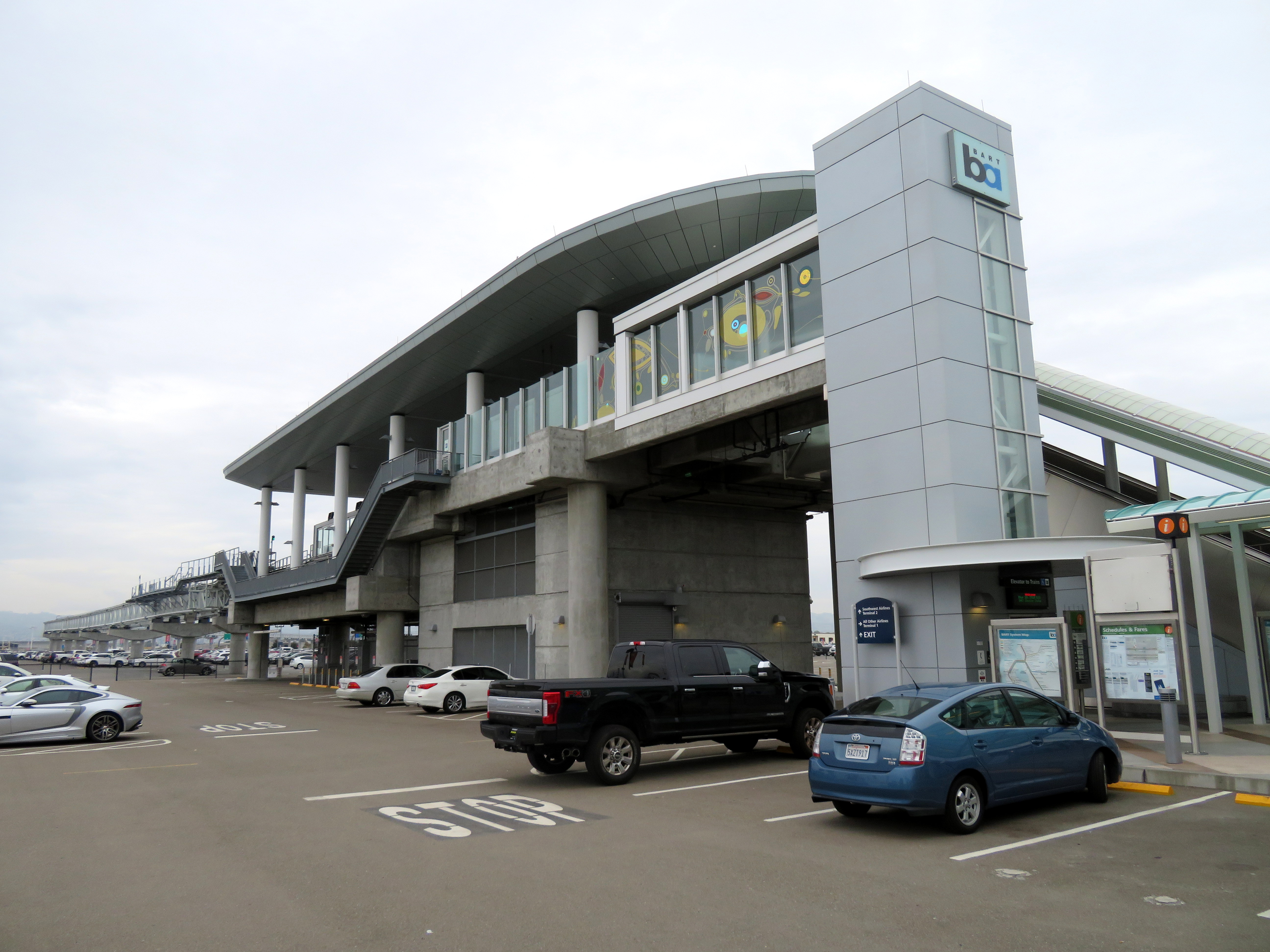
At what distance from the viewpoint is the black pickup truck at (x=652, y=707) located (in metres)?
12.2

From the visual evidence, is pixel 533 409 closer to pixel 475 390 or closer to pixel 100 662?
pixel 475 390

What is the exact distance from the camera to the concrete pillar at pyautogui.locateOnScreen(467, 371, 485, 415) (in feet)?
117

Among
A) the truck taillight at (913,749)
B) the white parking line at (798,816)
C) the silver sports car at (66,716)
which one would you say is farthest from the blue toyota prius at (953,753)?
the silver sports car at (66,716)

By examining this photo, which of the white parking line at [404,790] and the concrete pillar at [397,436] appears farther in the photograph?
the concrete pillar at [397,436]

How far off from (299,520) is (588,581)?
114 ft

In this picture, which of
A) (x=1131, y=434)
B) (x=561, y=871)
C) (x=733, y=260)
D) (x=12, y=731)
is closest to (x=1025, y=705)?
(x=561, y=871)

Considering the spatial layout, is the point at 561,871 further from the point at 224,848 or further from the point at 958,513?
the point at 958,513

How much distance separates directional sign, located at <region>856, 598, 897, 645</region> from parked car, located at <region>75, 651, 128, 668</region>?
71435 mm

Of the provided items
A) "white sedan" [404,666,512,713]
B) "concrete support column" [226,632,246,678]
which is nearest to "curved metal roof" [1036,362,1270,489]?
"white sedan" [404,666,512,713]

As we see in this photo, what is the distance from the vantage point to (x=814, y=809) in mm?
10445

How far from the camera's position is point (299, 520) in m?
55.3

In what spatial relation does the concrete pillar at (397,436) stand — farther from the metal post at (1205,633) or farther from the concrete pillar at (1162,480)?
the metal post at (1205,633)

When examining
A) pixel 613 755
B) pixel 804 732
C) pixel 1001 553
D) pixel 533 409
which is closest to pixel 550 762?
pixel 613 755

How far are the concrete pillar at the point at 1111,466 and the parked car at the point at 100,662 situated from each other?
242 feet
